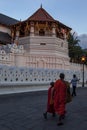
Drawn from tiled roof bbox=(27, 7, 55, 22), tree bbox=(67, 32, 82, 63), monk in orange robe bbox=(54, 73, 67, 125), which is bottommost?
monk in orange robe bbox=(54, 73, 67, 125)

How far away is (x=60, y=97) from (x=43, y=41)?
30.3 m

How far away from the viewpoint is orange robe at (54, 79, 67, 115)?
852cm

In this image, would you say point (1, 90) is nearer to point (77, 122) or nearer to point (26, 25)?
point (77, 122)

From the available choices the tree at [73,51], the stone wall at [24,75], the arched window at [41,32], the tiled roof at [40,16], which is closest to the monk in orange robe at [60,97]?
the stone wall at [24,75]

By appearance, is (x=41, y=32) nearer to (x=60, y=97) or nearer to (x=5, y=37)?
(x=5, y=37)

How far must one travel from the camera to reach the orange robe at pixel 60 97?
8523mm

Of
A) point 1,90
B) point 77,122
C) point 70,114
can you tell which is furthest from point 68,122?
point 1,90

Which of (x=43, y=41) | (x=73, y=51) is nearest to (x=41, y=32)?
(x=43, y=41)

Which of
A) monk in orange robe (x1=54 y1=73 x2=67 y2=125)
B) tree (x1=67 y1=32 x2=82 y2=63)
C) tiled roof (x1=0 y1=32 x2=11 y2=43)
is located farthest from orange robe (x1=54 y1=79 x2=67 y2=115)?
tree (x1=67 y1=32 x2=82 y2=63)

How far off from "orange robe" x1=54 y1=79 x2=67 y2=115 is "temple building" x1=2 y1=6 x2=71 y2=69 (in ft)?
87.4

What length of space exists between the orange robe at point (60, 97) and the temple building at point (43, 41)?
26.6m

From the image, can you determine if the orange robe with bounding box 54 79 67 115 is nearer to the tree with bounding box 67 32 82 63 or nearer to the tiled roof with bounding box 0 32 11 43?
the tiled roof with bounding box 0 32 11 43

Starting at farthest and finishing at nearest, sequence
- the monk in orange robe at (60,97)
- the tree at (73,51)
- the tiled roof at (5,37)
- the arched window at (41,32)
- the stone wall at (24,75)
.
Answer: the tree at (73,51)
the arched window at (41,32)
the tiled roof at (5,37)
the stone wall at (24,75)
the monk in orange robe at (60,97)

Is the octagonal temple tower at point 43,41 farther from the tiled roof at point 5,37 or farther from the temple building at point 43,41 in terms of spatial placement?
the tiled roof at point 5,37
